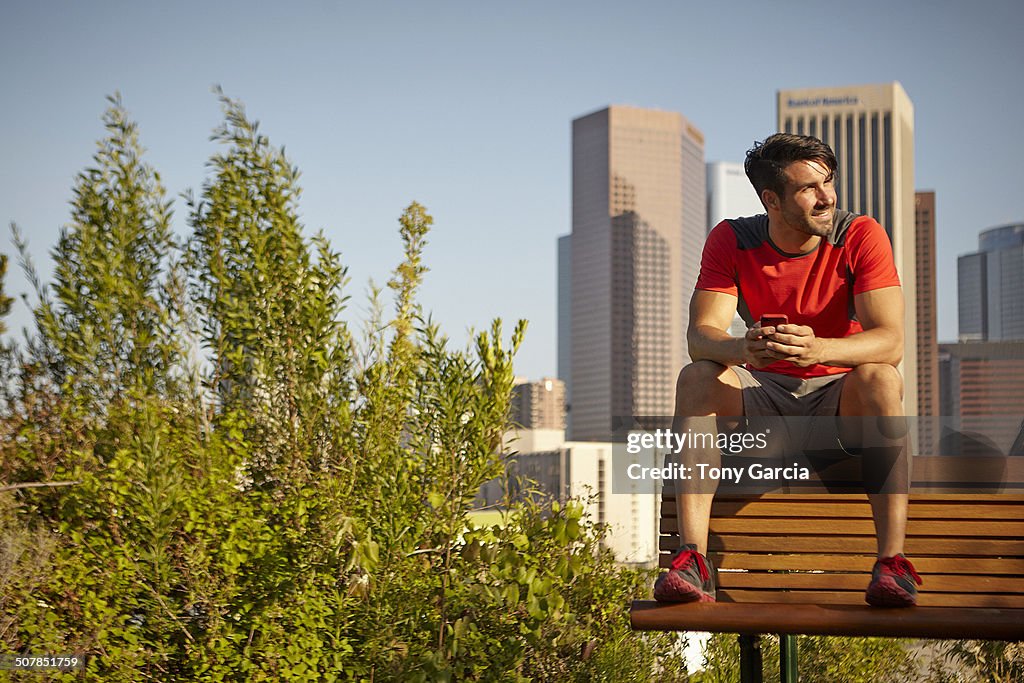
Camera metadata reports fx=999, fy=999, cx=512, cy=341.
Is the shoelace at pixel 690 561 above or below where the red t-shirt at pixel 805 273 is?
below

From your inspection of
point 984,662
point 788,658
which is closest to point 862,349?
point 788,658

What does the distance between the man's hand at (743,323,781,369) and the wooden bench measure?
48cm

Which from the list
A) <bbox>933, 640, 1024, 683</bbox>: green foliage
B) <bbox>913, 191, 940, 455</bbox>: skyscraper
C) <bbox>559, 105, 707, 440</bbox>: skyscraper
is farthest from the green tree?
<bbox>559, 105, 707, 440</bbox>: skyscraper

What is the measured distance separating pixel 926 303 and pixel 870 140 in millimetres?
17159

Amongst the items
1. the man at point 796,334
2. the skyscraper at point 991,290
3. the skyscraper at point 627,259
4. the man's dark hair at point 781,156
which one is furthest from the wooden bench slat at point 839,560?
the skyscraper at point 627,259

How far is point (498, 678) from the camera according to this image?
13.9 ft

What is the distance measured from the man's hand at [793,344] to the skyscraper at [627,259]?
14712cm

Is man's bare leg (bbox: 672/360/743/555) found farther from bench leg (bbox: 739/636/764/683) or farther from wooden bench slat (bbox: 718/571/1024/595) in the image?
bench leg (bbox: 739/636/764/683)

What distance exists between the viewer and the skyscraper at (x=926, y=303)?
71.4m

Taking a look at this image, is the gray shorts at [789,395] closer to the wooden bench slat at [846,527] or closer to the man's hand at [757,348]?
the man's hand at [757,348]

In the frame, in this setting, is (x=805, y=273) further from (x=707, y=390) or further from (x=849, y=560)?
(x=849, y=560)

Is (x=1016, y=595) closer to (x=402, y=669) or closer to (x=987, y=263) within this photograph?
(x=402, y=669)

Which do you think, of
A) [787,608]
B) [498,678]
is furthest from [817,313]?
[498,678]

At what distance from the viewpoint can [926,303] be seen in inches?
3029
